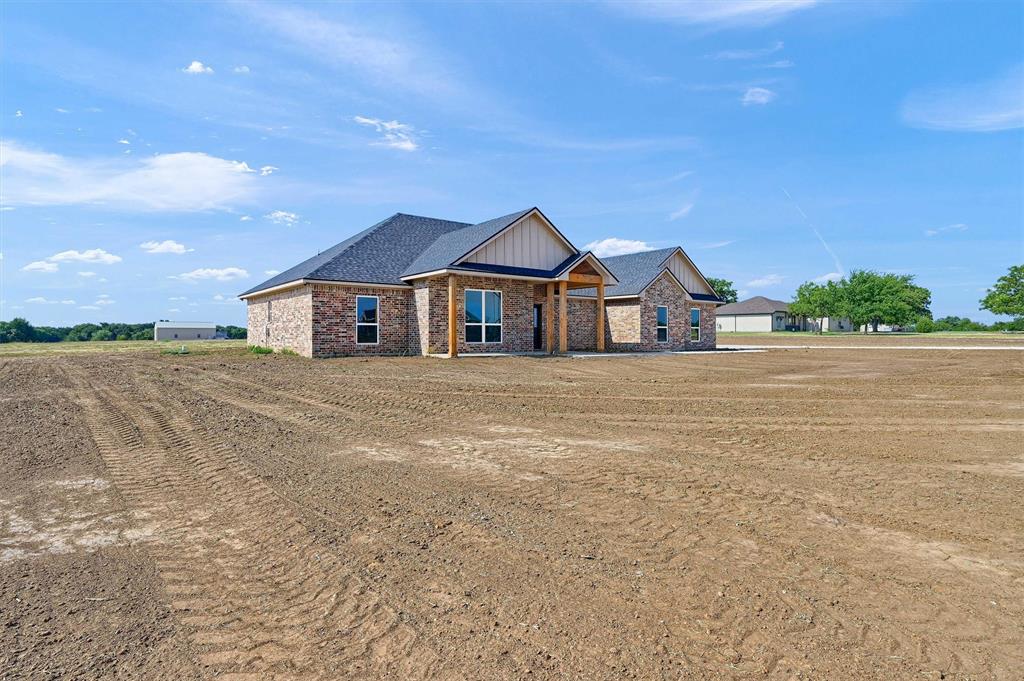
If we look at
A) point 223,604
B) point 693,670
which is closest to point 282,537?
point 223,604

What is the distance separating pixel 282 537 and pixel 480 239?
18.5 metres

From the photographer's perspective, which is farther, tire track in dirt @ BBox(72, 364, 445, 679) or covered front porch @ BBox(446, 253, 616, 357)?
covered front porch @ BBox(446, 253, 616, 357)

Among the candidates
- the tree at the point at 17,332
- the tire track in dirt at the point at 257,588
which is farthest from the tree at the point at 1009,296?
the tree at the point at 17,332

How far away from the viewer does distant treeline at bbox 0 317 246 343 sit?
55375 mm

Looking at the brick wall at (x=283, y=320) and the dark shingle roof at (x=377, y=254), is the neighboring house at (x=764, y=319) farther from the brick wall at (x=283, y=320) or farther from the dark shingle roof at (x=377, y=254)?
the brick wall at (x=283, y=320)

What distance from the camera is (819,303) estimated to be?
7456 cm

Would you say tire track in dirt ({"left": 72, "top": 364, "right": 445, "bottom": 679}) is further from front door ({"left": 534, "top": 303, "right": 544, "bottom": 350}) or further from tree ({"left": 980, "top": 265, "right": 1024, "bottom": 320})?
tree ({"left": 980, "top": 265, "right": 1024, "bottom": 320})

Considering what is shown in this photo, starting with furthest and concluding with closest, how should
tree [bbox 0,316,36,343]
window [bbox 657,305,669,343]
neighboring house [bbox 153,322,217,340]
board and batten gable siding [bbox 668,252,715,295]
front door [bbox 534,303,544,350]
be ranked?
neighboring house [bbox 153,322,217,340] → tree [bbox 0,316,36,343] → board and batten gable siding [bbox 668,252,715,295] → window [bbox 657,305,669,343] → front door [bbox 534,303,544,350]

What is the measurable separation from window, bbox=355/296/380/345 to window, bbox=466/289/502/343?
354cm

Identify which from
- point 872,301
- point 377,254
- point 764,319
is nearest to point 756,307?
point 764,319

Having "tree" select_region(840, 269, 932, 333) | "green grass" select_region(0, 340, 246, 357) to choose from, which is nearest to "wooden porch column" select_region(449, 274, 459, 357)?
"green grass" select_region(0, 340, 246, 357)

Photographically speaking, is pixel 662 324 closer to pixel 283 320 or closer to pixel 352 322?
pixel 352 322

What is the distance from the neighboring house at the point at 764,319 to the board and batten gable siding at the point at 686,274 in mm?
49262

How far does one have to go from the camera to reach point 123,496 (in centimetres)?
487
